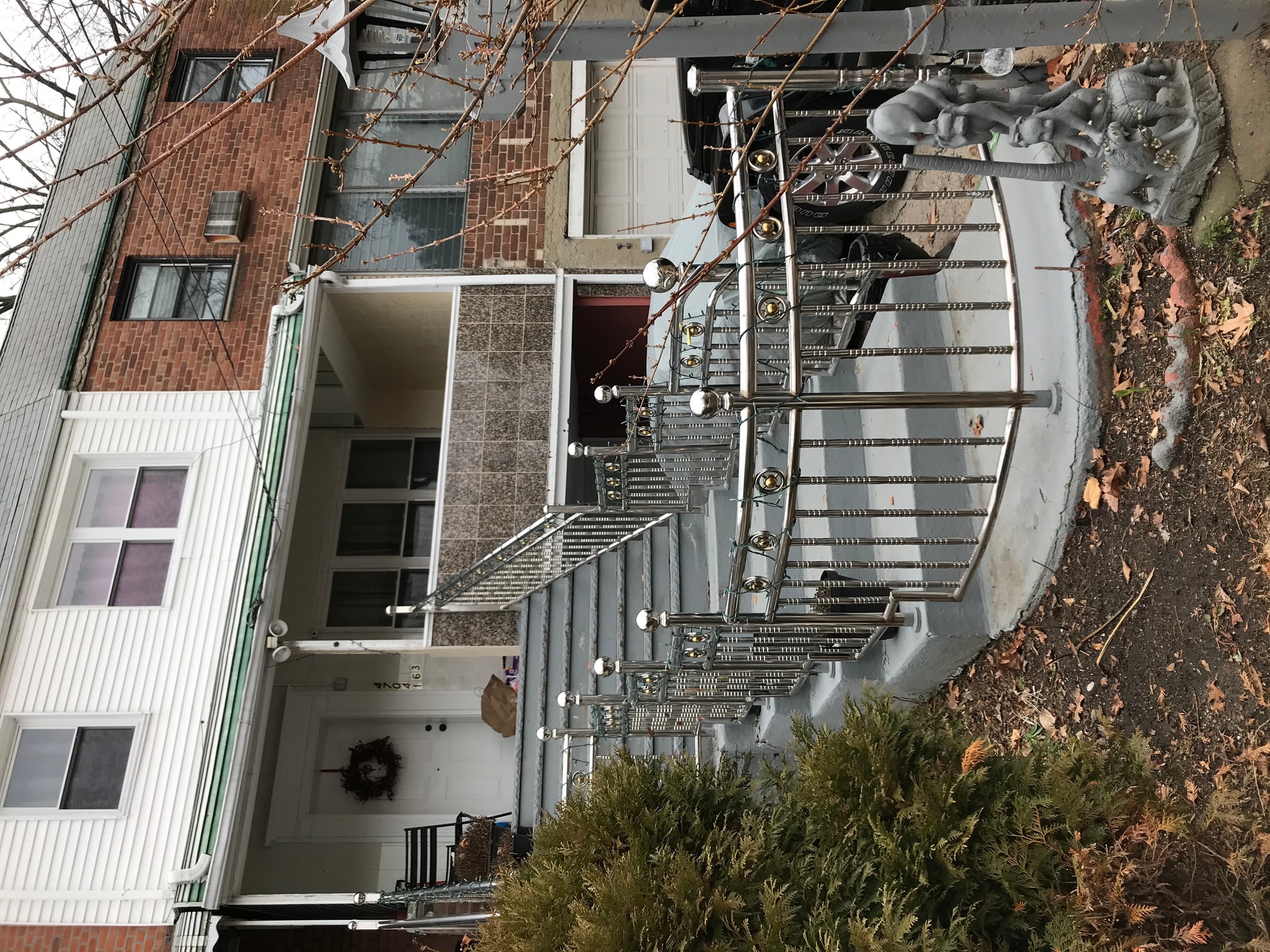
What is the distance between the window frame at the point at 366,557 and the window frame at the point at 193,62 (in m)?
5.04

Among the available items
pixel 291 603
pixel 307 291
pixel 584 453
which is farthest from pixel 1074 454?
pixel 291 603

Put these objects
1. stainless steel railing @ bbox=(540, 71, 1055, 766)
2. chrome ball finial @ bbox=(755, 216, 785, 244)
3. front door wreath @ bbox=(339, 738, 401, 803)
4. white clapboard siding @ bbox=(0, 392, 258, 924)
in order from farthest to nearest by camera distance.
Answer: front door wreath @ bbox=(339, 738, 401, 803)
white clapboard siding @ bbox=(0, 392, 258, 924)
chrome ball finial @ bbox=(755, 216, 785, 244)
stainless steel railing @ bbox=(540, 71, 1055, 766)

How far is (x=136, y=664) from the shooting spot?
852cm

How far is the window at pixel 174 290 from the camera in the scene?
9781 millimetres

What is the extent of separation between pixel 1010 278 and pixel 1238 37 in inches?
45.6

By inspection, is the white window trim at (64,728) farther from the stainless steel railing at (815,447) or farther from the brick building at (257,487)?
the stainless steel railing at (815,447)

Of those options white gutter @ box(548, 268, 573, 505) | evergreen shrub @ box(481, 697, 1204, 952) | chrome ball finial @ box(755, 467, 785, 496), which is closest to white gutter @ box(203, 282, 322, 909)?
white gutter @ box(548, 268, 573, 505)

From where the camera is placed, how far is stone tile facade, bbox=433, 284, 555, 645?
30.0 feet

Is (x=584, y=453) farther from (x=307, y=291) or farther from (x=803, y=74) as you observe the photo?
(x=307, y=291)

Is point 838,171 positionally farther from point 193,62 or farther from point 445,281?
point 193,62

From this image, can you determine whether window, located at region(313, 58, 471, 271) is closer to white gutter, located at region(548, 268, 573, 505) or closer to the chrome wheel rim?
white gutter, located at region(548, 268, 573, 505)

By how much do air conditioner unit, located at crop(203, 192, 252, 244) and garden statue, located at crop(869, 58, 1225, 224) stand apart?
9.16m

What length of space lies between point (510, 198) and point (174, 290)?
437cm

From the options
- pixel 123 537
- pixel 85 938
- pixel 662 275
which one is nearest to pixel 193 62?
pixel 123 537
